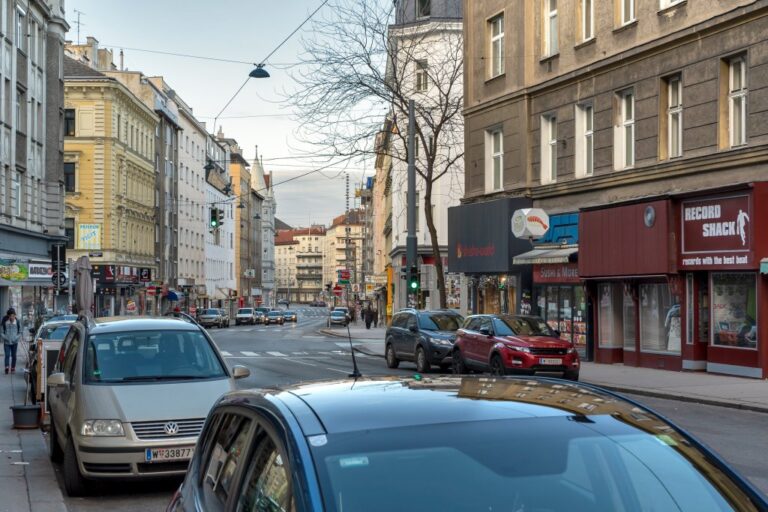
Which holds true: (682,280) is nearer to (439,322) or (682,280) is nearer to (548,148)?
(439,322)

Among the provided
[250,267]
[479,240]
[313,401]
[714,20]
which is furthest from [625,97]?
[250,267]

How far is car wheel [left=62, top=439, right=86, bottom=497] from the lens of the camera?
9633 mm

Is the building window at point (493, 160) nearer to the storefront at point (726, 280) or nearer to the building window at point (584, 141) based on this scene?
the building window at point (584, 141)

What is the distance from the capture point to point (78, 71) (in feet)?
219

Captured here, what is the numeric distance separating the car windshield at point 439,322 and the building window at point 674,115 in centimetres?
705

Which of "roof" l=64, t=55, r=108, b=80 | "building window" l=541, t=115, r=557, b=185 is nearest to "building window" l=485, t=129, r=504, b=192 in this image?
"building window" l=541, t=115, r=557, b=185

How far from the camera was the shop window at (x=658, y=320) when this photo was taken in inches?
1009

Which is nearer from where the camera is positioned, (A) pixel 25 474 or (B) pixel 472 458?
(B) pixel 472 458

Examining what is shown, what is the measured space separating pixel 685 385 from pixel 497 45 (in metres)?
16.8

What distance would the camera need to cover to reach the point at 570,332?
3070cm

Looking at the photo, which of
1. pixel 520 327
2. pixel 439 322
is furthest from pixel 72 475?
pixel 439 322

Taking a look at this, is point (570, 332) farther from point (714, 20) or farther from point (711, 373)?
point (714, 20)

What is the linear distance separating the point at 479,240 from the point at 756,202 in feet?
44.8

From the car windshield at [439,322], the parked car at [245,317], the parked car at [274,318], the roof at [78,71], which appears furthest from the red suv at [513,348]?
the parked car at [274,318]
